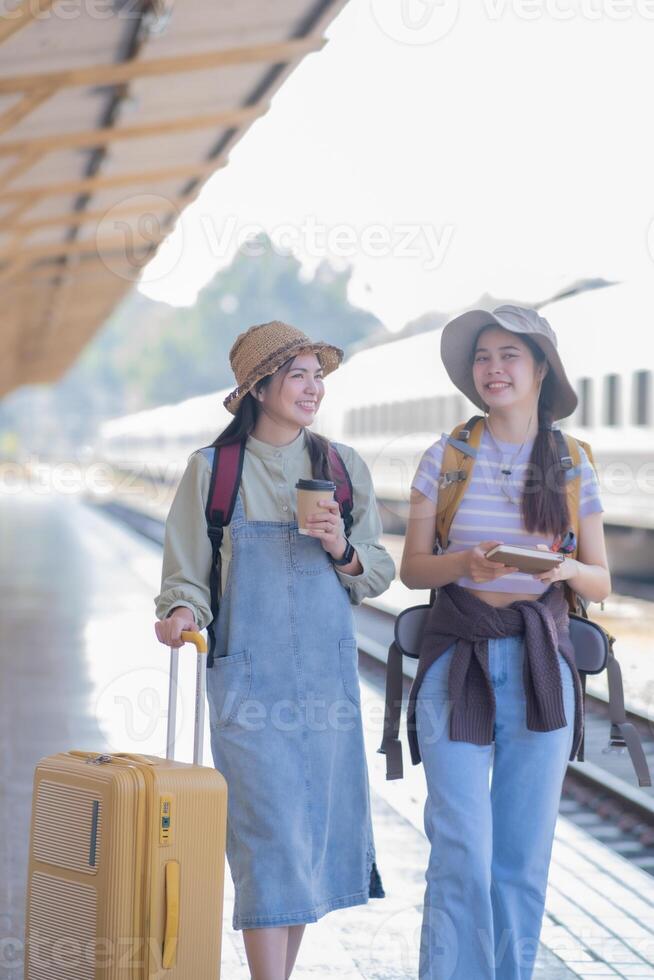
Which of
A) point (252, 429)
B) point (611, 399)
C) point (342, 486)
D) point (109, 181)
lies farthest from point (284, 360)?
point (611, 399)

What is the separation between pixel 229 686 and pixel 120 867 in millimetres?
542

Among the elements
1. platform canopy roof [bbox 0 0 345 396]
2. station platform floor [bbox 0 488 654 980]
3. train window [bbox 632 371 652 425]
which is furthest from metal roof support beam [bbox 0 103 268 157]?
train window [bbox 632 371 652 425]

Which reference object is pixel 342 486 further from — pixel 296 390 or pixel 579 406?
pixel 579 406

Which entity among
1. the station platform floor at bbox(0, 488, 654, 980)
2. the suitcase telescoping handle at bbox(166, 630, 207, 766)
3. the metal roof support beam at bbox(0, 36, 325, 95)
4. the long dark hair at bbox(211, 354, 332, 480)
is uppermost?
the metal roof support beam at bbox(0, 36, 325, 95)

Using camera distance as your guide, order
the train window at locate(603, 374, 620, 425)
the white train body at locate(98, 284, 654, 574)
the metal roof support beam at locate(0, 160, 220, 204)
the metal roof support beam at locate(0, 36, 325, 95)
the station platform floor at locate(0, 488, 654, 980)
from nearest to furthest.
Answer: the station platform floor at locate(0, 488, 654, 980) → the metal roof support beam at locate(0, 36, 325, 95) → the metal roof support beam at locate(0, 160, 220, 204) → the white train body at locate(98, 284, 654, 574) → the train window at locate(603, 374, 620, 425)

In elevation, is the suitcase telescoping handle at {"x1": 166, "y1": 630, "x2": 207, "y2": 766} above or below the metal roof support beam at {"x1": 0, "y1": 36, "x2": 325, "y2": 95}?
below

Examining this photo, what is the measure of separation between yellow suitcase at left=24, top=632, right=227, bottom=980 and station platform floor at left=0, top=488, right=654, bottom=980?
0.83 metres

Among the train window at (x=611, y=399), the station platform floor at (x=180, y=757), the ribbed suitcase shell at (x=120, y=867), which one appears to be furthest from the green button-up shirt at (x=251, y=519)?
the train window at (x=611, y=399)

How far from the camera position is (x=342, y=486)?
11.3 feet

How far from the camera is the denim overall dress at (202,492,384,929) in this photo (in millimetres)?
3229

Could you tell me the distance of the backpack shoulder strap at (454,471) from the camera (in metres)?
3.26

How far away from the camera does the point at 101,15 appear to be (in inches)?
358

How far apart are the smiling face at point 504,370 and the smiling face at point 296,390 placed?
0.41m

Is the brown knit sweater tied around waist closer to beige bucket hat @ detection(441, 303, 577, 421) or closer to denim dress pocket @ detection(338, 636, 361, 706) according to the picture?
denim dress pocket @ detection(338, 636, 361, 706)
